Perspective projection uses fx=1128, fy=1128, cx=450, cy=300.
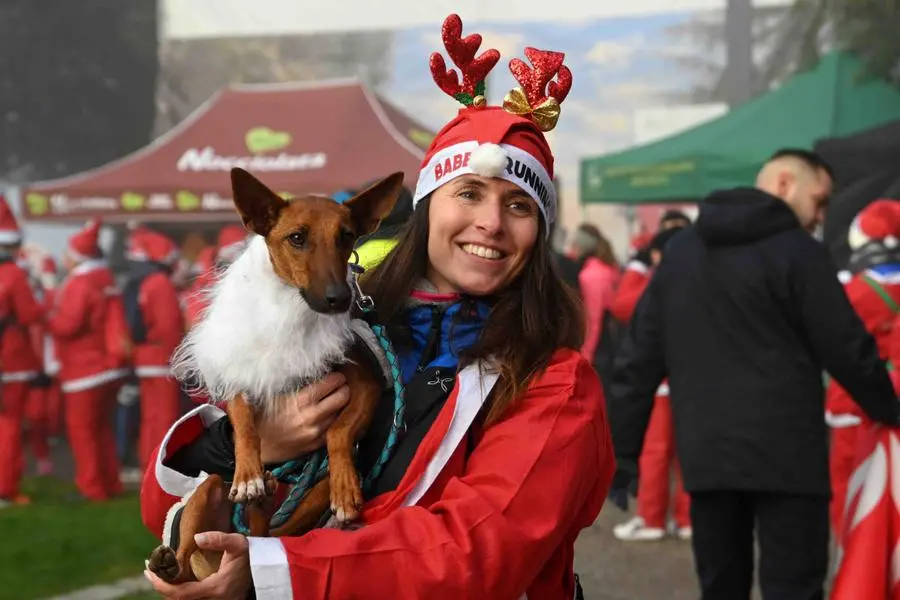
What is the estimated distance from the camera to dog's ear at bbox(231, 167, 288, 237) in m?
2.13

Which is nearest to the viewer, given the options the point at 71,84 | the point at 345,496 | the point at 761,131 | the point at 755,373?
the point at 345,496

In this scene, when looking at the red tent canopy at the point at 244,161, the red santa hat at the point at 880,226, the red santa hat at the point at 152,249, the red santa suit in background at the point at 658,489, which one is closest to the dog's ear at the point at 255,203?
the red santa hat at the point at 880,226

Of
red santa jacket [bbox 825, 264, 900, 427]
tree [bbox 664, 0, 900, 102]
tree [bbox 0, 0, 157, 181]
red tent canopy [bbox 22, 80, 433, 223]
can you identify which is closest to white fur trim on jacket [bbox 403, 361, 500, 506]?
red santa jacket [bbox 825, 264, 900, 427]

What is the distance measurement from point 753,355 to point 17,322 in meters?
6.84

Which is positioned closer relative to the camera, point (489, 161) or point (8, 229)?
point (489, 161)

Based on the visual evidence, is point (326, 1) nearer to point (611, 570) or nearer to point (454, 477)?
point (611, 570)

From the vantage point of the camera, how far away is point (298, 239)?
2.17 metres

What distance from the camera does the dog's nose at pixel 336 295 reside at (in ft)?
6.88

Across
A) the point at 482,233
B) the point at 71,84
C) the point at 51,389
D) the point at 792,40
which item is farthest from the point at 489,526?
the point at 71,84

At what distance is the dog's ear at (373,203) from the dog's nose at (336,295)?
194 millimetres

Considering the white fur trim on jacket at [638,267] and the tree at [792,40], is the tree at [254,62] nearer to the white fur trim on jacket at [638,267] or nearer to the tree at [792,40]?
the tree at [792,40]

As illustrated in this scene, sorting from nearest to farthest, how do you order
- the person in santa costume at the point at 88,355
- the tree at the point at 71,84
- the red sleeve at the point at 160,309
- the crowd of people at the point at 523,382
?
the crowd of people at the point at 523,382 → the person in santa costume at the point at 88,355 → the red sleeve at the point at 160,309 → the tree at the point at 71,84

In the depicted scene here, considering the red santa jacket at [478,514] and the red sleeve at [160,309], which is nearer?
the red santa jacket at [478,514]

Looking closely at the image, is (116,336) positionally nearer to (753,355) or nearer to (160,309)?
(160,309)
